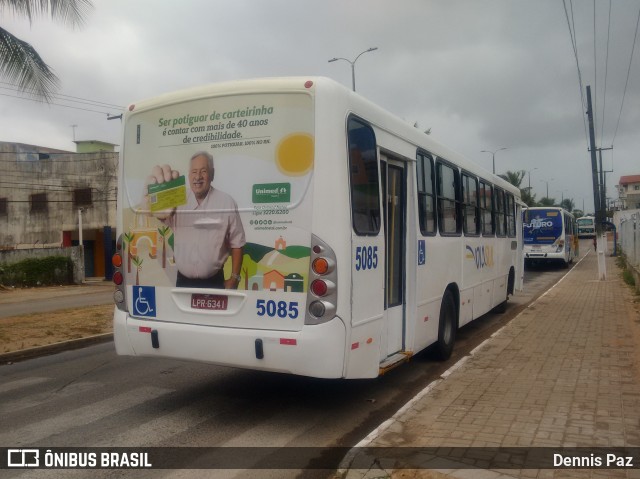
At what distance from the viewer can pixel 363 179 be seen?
5.92 m

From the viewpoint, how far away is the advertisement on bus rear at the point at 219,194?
552cm

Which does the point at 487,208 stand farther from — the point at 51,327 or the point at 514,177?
the point at 514,177

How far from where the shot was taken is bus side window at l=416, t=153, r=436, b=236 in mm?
7559

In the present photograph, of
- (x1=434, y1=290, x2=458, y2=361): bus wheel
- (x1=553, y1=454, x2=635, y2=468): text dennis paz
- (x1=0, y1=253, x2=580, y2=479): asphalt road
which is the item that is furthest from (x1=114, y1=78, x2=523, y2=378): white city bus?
(x1=553, y1=454, x2=635, y2=468): text dennis paz

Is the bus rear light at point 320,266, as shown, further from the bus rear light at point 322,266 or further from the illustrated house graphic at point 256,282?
the illustrated house graphic at point 256,282

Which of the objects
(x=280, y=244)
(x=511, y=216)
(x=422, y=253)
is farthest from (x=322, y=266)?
(x=511, y=216)

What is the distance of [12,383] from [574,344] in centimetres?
814

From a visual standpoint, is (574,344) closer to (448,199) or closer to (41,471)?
(448,199)

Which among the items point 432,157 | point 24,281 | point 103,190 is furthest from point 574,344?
Result: point 103,190

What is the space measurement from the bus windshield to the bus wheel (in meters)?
23.1

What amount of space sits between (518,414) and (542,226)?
2658cm

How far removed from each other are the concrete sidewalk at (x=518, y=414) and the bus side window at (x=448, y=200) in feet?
6.21

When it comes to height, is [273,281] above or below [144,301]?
above

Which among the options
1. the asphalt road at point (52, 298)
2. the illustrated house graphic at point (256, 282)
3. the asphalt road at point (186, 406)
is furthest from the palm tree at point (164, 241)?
the asphalt road at point (52, 298)
